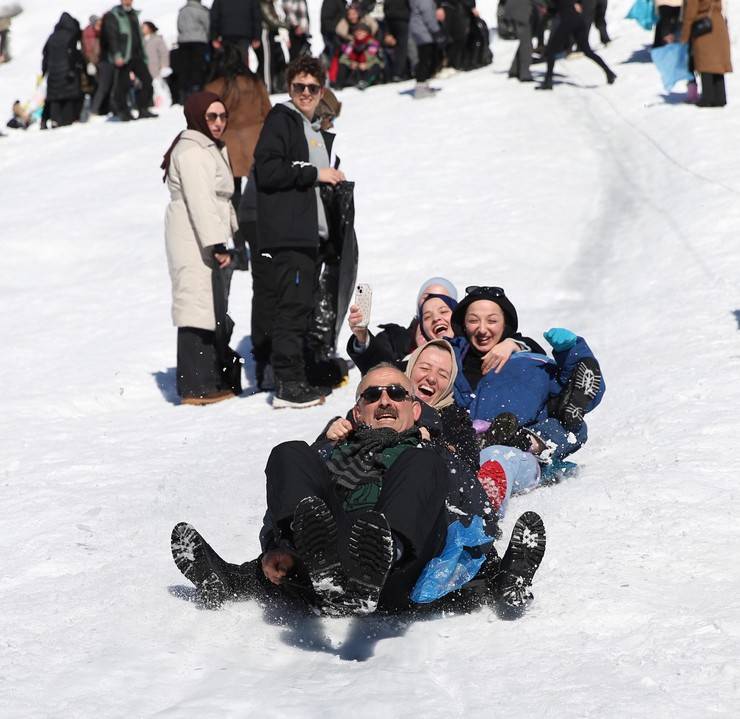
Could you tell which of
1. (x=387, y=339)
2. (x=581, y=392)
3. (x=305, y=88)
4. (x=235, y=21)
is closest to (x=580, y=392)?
(x=581, y=392)

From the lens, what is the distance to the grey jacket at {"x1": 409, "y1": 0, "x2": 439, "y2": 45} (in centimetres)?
1609

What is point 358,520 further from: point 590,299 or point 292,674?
point 590,299

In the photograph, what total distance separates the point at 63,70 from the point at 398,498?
14942 millimetres

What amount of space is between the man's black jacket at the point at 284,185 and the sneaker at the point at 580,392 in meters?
2.23

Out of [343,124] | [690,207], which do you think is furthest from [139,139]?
[690,207]

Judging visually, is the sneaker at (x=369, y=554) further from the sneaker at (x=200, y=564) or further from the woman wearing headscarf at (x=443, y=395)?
the woman wearing headscarf at (x=443, y=395)

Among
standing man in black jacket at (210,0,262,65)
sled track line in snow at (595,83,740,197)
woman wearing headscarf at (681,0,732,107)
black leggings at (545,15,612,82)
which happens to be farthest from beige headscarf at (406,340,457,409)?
black leggings at (545,15,612,82)

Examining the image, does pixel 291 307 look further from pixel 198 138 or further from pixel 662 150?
pixel 662 150

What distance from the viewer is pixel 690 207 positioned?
385 inches

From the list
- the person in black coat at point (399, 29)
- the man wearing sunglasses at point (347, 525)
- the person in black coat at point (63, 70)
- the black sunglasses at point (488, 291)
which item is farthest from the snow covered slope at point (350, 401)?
the person in black coat at point (399, 29)

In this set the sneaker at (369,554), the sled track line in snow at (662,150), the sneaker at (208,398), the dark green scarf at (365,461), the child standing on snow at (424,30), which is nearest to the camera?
the sneaker at (369,554)

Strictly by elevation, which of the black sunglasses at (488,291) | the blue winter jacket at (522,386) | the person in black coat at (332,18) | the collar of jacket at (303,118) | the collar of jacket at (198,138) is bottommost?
the person in black coat at (332,18)

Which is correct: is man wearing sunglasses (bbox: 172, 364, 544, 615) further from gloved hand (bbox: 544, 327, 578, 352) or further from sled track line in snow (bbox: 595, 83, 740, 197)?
sled track line in snow (bbox: 595, 83, 740, 197)

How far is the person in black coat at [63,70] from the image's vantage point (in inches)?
661
